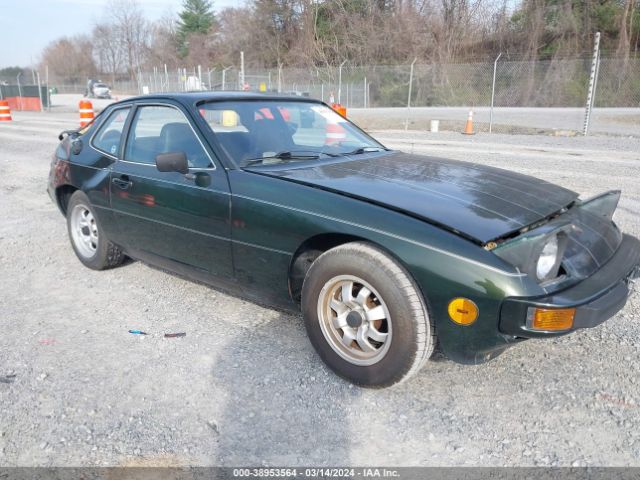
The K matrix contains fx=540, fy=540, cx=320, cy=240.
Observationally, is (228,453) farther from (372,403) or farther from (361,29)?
(361,29)

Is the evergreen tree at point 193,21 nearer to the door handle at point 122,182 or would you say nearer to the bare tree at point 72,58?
the bare tree at point 72,58

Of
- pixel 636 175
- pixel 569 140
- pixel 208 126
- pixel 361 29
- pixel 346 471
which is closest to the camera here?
pixel 346 471

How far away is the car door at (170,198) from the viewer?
3.39m

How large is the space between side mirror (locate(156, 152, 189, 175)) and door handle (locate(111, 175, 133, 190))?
2.30 ft

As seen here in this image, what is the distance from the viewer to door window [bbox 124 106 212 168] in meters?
3.59

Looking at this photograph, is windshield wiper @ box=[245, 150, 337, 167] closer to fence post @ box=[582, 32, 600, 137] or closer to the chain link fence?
fence post @ box=[582, 32, 600, 137]

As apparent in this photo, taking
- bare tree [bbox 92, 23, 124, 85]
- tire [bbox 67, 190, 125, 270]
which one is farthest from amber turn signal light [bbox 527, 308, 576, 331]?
bare tree [bbox 92, 23, 124, 85]

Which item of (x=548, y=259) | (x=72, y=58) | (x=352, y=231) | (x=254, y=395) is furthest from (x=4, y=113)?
(x=72, y=58)

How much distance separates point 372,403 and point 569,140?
1332 centimetres

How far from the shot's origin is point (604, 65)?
88.4 ft

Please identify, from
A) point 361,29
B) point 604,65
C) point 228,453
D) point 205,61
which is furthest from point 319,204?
point 205,61

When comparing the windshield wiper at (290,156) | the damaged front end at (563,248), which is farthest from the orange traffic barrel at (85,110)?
the damaged front end at (563,248)

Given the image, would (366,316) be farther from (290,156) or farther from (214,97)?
(214,97)

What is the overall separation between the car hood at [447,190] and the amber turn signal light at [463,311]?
0.30 m
